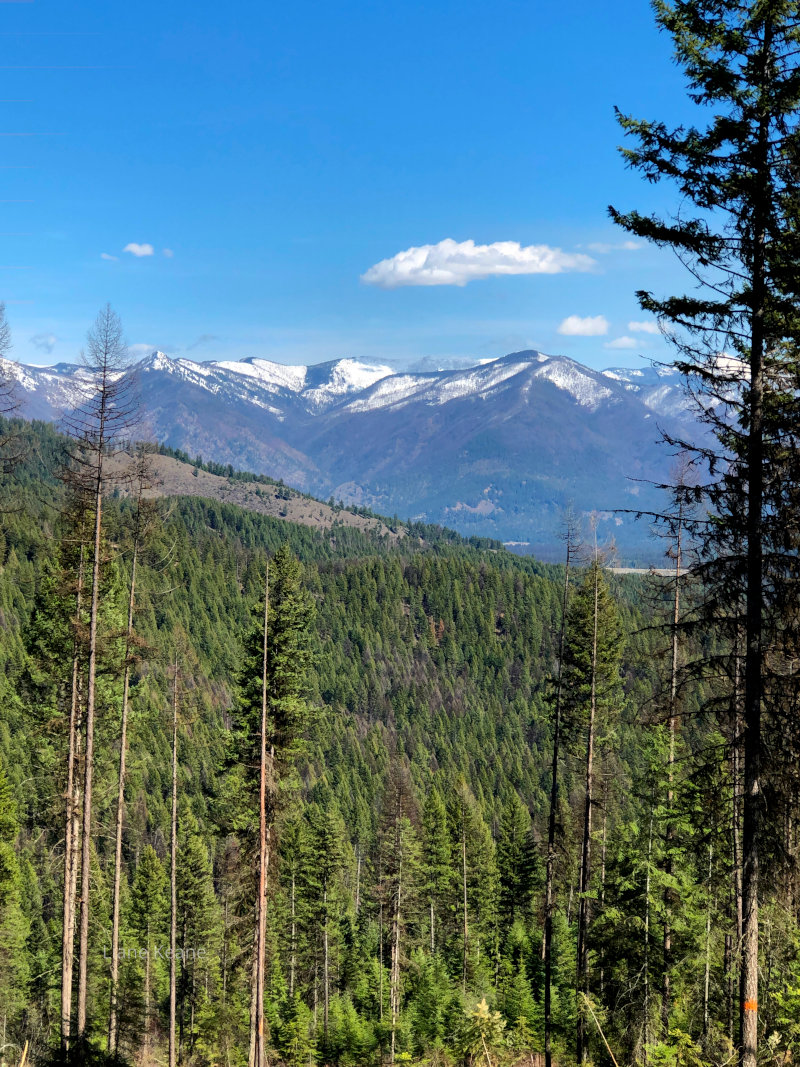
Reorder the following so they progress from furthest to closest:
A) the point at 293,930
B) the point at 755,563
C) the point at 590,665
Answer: the point at 293,930 → the point at 590,665 → the point at 755,563

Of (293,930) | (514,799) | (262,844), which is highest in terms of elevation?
(262,844)

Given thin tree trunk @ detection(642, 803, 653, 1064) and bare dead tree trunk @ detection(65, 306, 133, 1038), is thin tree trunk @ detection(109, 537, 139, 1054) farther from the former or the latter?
thin tree trunk @ detection(642, 803, 653, 1064)

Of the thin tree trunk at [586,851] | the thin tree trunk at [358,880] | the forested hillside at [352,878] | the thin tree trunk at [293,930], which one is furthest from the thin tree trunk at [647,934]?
the thin tree trunk at [358,880]

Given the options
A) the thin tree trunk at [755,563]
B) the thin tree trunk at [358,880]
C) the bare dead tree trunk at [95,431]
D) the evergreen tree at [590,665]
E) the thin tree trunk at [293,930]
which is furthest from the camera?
the thin tree trunk at [358,880]

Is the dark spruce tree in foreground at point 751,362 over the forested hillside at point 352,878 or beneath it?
over

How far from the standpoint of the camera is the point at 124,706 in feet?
69.8

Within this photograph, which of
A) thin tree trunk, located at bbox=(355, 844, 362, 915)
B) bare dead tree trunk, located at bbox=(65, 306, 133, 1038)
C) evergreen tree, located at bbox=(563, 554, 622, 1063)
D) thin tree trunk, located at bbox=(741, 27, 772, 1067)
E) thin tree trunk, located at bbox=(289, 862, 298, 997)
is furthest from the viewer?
thin tree trunk, located at bbox=(355, 844, 362, 915)

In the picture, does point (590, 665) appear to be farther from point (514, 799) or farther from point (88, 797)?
point (514, 799)

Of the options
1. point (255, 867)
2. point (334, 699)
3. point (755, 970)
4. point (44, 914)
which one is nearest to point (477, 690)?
point (334, 699)

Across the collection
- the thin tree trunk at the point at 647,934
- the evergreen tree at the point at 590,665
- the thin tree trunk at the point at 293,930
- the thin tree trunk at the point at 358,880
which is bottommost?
the thin tree trunk at the point at 358,880

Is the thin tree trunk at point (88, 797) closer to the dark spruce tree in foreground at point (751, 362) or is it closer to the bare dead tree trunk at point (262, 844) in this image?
the bare dead tree trunk at point (262, 844)

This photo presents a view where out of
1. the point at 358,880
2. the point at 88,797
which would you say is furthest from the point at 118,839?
the point at 358,880

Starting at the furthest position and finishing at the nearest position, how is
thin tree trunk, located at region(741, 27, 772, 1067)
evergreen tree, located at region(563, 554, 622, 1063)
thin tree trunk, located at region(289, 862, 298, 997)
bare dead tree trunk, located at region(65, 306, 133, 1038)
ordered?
thin tree trunk, located at region(289, 862, 298, 997) → evergreen tree, located at region(563, 554, 622, 1063) → bare dead tree trunk, located at region(65, 306, 133, 1038) → thin tree trunk, located at region(741, 27, 772, 1067)

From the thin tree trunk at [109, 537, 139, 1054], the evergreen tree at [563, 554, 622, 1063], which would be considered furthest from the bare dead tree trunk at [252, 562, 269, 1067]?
the evergreen tree at [563, 554, 622, 1063]
